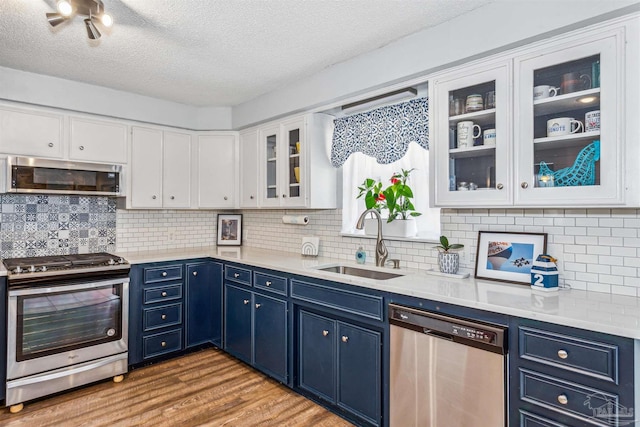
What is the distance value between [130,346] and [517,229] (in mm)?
3090

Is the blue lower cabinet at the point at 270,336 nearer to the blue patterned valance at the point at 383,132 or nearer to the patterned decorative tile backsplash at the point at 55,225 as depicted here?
the blue patterned valance at the point at 383,132

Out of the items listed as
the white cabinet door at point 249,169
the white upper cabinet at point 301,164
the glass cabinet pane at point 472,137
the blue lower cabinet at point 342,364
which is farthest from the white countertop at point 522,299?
the white cabinet door at point 249,169

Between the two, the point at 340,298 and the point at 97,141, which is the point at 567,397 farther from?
the point at 97,141

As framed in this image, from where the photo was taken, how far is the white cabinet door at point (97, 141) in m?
3.28

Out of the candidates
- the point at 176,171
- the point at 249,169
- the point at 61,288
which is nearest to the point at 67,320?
the point at 61,288

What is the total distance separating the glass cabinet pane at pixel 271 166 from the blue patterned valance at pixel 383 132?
62cm

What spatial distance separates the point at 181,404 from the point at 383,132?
244 centimetres

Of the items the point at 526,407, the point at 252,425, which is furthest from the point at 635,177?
the point at 252,425

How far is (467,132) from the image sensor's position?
86.7 inches

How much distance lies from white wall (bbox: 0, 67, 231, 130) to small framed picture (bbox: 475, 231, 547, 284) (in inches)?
114

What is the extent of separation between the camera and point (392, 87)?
2.64 meters

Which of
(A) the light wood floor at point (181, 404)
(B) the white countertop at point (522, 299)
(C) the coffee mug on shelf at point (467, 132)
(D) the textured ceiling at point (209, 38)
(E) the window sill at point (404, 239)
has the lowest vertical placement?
(A) the light wood floor at point (181, 404)

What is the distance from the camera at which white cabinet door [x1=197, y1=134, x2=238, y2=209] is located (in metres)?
4.05

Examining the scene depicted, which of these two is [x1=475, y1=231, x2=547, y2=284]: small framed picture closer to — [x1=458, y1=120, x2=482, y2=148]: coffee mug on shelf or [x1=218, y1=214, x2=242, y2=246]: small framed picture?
[x1=458, y1=120, x2=482, y2=148]: coffee mug on shelf
